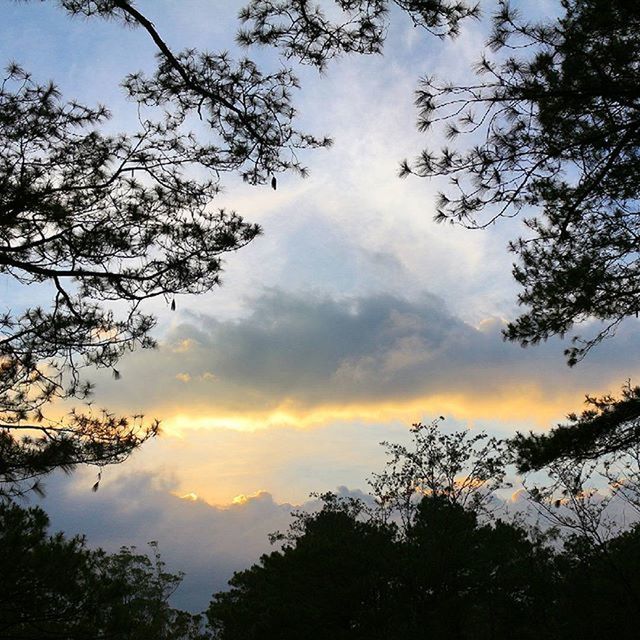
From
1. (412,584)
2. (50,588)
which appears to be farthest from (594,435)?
(412,584)

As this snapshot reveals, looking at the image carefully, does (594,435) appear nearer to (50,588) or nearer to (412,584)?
(50,588)

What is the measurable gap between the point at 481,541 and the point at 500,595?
6.02ft

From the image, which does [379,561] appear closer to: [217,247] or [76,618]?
[76,618]

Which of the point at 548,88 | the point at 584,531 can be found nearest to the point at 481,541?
the point at 584,531

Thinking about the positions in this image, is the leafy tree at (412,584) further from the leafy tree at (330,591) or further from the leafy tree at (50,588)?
the leafy tree at (50,588)

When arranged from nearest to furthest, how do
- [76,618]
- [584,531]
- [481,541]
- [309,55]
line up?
[309,55] → [76,618] → [584,531] → [481,541]

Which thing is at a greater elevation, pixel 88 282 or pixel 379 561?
pixel 88 282

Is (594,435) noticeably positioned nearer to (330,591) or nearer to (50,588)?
(50,588)

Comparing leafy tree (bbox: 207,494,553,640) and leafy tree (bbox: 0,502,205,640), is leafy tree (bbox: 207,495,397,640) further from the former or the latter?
leafy tree (bbox: 0,502,205,640)

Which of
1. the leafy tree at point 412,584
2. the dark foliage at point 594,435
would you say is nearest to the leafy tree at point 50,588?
the dark foliage at point 594,435

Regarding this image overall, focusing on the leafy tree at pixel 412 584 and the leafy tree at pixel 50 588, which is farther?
the leafy tree at pixel 412 584

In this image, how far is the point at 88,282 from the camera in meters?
6.11

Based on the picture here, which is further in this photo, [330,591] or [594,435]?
[330,591]

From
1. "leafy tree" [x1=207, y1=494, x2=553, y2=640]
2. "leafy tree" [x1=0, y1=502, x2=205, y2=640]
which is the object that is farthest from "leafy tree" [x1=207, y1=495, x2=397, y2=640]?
"leafy tree" [x1=0, y1=502, x2=205, y2=640]
